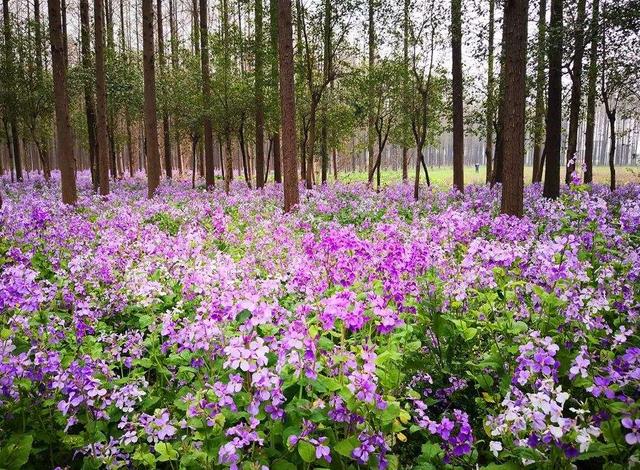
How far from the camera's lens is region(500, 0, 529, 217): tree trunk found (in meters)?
9.40

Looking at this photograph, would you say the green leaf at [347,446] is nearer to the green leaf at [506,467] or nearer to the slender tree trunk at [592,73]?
the green leaf at [506,467]

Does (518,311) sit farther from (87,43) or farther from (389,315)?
(87,43)

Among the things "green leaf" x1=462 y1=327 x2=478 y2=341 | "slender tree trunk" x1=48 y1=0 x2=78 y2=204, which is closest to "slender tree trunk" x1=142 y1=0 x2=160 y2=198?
"slender tree trunk" x1=48 y1=0 x2=78 y2=204

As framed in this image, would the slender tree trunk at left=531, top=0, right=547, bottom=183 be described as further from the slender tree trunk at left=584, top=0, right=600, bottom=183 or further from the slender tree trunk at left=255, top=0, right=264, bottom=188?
the slender tree trunk at left=255, top=0, right=264, bottom=188

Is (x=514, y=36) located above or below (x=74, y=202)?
above

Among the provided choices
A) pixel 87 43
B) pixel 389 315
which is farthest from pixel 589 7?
pixel 87 43

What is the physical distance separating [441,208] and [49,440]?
1240 cm

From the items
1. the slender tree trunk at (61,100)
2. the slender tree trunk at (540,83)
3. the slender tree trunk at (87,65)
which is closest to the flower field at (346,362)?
the slender tree trunk at (61,100)

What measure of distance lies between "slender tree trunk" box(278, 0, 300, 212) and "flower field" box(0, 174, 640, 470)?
23.1ft

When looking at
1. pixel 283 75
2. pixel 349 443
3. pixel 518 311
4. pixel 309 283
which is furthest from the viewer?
pixel 283 75

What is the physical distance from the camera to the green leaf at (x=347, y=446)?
2447 millimetres

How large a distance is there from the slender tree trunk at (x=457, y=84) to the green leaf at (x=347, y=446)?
17616mm

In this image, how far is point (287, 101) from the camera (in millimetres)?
12641

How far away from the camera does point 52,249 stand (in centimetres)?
734
